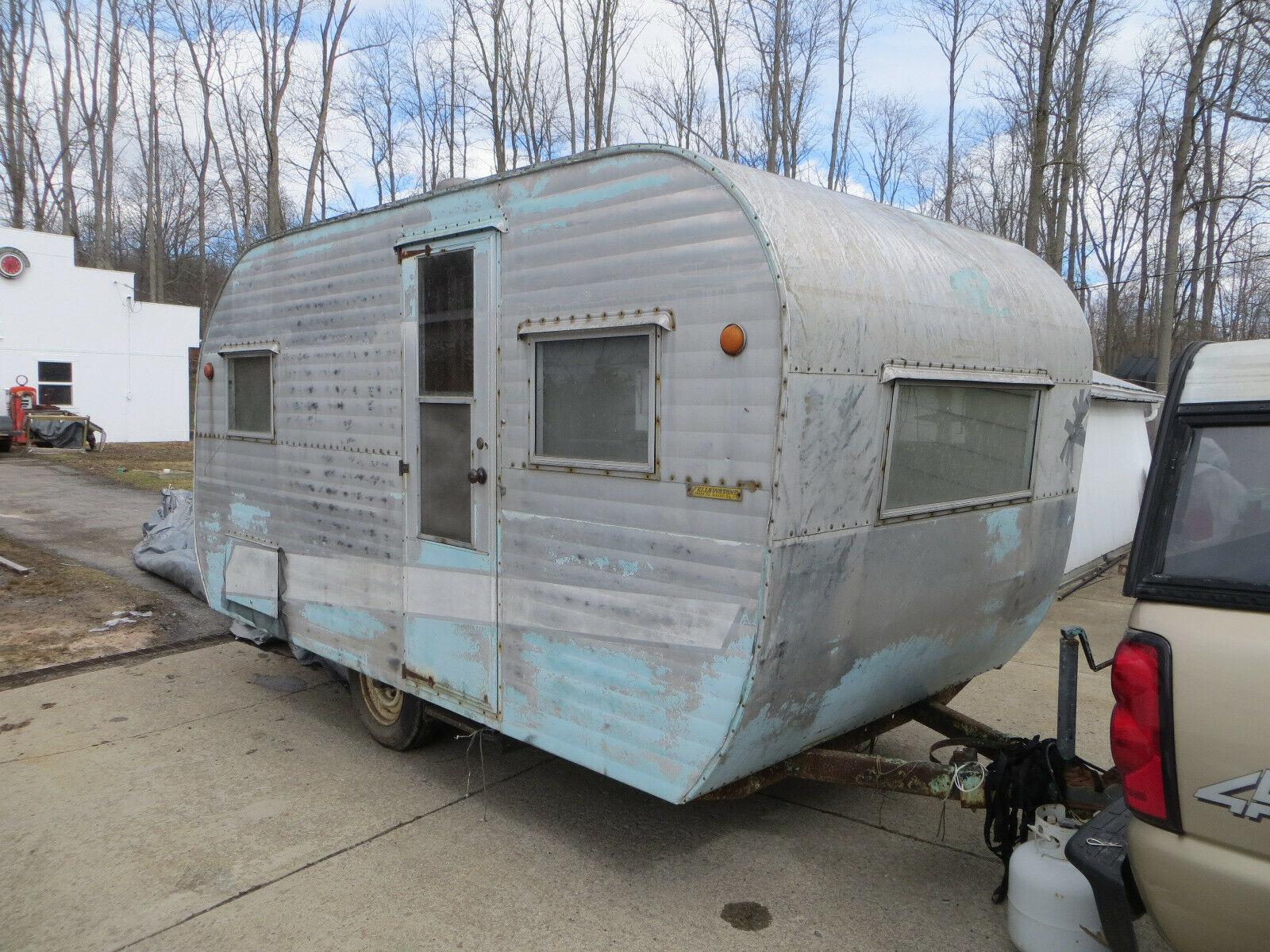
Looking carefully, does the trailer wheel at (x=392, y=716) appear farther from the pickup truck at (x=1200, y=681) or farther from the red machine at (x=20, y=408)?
the red machine at (x=20, y=408)

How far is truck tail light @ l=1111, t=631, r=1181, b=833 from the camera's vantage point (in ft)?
7.11

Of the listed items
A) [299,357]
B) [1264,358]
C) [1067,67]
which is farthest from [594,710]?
[1067,67]

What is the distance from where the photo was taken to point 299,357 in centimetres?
523

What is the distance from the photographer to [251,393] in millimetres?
5734

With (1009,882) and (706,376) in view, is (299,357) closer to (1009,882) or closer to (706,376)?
(706,376)

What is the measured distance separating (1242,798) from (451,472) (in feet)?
10.4

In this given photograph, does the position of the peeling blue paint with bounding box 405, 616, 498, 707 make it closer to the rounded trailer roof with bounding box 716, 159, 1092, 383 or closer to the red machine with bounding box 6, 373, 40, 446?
the rounded trailer roof with bounding box 716, 159, 1092, 383

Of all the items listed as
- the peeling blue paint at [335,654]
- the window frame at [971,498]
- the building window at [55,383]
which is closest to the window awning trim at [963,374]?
the window frame at [971,498]

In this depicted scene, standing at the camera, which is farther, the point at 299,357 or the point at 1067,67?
the point at 1067,67

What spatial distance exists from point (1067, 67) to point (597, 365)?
18.0 metres

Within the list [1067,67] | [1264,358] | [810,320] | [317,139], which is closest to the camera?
[1264,358]

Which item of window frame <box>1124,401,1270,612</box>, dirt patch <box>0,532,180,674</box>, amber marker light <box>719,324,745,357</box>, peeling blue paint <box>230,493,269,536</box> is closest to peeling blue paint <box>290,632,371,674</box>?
peeling blue paint <box>230,493,269,536</box>

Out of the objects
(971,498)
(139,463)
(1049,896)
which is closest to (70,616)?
(971,498)

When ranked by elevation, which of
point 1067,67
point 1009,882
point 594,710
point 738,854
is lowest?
point 738,854
